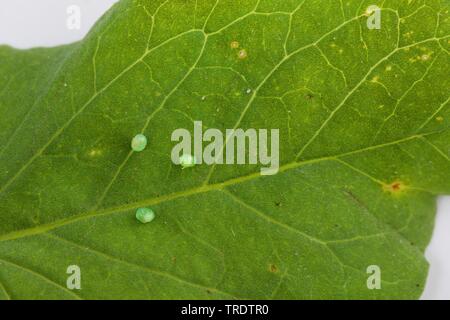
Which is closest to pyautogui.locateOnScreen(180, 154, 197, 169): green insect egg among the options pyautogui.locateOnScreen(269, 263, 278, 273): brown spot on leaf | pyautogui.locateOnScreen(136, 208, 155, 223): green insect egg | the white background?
pyautogui.locateOnScreen(136, 208, 155, 223): green insect egg

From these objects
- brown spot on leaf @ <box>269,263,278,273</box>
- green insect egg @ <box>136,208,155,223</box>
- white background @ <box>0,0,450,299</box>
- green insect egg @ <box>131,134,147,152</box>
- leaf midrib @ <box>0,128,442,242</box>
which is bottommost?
brown spot on leaf @ <box>269,263,278,273</box>

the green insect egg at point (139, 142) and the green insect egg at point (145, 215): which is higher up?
the green insect egg at point (139, 142)

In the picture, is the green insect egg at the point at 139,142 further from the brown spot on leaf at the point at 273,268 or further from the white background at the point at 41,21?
the white background at the point at 41,21

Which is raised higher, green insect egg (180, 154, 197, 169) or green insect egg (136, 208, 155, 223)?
green insect egg (180, 154, 197, 169)

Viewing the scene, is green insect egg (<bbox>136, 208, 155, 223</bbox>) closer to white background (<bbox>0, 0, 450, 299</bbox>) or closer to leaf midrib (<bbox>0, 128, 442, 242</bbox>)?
leaf midrib (<bbox>0, 128, 442, 242</bbox>)

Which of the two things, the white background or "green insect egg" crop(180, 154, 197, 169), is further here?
the white background

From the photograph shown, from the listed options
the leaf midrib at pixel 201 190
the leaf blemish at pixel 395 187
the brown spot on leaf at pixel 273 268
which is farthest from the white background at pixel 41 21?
the leaf blemish at pixel 395 187

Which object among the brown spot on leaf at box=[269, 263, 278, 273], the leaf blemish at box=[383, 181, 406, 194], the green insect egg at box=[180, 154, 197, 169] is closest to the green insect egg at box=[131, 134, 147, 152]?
the green insect egg at box=[180, 154, 197, 169]
